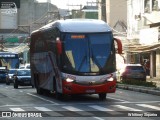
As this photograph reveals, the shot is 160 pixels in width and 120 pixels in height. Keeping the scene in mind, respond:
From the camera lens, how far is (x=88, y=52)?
23484 millimetres

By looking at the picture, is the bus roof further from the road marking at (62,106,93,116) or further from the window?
the window

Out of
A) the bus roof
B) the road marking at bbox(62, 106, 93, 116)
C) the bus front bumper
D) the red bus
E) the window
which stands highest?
the window

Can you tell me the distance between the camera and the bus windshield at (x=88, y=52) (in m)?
23.3

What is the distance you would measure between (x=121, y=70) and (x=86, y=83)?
21.7 m

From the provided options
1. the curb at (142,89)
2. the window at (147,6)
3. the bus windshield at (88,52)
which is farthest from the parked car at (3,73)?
the bus windshield at (88,52)

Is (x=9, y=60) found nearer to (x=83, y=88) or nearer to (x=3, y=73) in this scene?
(x=3, y=73)

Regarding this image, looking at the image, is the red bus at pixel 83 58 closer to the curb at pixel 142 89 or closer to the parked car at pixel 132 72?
the curb at pixel 142 89

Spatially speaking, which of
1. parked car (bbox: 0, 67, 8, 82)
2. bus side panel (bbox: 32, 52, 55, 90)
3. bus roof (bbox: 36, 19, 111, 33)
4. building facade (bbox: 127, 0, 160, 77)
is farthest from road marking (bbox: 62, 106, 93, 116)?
parked car (bbox: 0, 67, 8, 82)

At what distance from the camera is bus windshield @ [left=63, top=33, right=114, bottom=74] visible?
23.3 metres

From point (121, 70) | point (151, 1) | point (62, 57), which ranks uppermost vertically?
point (151, 1)

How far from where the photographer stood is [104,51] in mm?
23703

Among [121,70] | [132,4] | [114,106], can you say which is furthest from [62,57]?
[132,4]

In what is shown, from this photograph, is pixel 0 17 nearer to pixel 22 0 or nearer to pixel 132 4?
pixel 22 0

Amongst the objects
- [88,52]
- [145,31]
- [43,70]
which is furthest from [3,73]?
[88,52]
